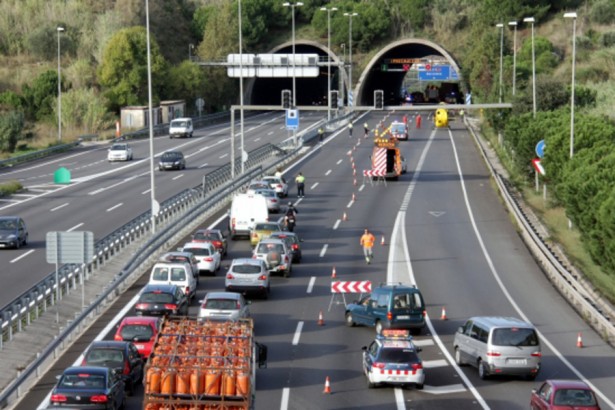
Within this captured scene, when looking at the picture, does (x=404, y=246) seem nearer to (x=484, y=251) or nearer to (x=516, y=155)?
(x=484, y=251)

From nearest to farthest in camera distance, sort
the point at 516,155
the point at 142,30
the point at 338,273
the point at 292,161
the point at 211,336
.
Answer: the point at 211,336
the point at 338,273
the point at 516,155
the point at 292,161
the point at 142,30

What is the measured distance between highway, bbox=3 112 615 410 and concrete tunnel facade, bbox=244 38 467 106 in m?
65.8

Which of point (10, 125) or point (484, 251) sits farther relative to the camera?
point (10, 125)

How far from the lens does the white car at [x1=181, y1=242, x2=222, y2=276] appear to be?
45.0 m

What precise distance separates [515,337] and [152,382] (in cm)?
1185

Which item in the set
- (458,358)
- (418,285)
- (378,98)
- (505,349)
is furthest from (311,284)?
(378,98)

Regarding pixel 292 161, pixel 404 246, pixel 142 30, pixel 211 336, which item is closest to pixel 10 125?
pixel 292 161

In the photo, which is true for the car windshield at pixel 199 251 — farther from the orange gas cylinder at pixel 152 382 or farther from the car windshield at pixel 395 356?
the orange gas cylinder at pixel 152 382

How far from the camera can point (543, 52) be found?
5143 inches

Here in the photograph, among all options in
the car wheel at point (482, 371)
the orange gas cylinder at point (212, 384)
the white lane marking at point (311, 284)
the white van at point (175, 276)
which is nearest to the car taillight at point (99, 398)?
the orange gas cylinder at point (212, 384)

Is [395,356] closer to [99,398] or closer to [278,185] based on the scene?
[99,398]

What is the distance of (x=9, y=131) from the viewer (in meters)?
92.2

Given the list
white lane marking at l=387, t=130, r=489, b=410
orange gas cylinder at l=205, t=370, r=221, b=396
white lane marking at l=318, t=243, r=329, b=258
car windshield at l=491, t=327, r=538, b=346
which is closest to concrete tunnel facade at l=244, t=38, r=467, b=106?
white lane marking at l=387, t=130, r=489, b=410

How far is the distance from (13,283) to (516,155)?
42328mm
